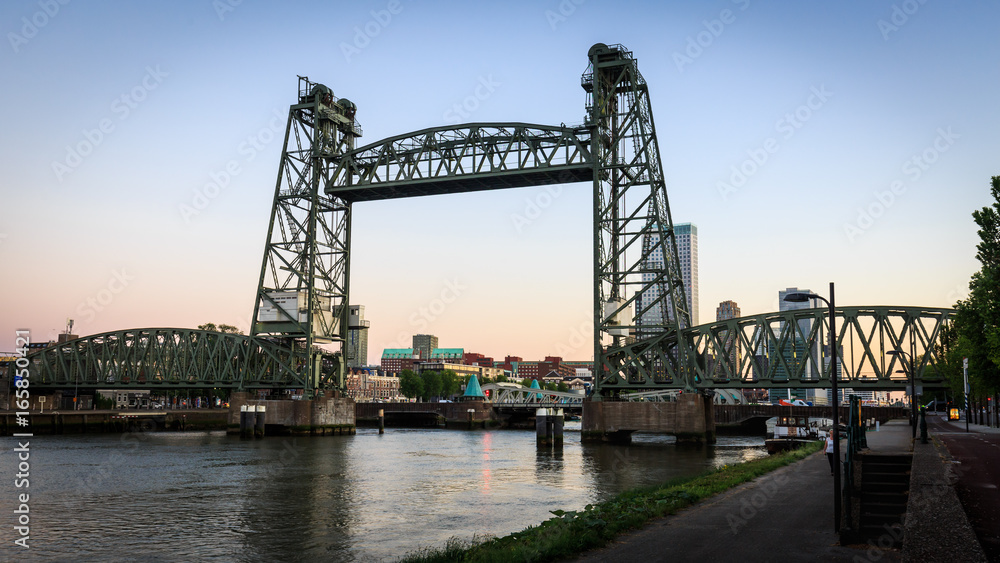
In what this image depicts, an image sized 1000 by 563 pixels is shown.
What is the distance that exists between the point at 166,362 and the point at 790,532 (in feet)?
283

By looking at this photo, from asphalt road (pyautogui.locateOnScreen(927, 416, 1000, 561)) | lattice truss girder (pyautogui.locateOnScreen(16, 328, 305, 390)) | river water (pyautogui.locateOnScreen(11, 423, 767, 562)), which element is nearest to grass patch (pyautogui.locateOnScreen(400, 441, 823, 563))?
river water (pyautogui.locateOnScreen(11, 423, 767, 562))

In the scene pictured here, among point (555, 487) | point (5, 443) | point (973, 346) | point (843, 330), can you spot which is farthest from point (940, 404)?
point (5, 443)

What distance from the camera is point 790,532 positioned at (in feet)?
49.3

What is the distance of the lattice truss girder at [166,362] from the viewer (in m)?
80.2

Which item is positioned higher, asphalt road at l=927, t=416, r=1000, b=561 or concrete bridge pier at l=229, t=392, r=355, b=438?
asphalt road at l=927, t=416, r=1000, b=561

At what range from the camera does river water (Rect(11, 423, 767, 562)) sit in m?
21.5

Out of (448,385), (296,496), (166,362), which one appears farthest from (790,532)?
(448,385)

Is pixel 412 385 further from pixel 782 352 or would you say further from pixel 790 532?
pixel 790 532

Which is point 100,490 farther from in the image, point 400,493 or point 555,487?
point 555,487

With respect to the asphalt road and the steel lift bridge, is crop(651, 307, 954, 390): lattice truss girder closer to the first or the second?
the steel lift bridge

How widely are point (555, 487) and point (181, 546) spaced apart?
17.7 metres

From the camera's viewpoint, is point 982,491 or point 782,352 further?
point 782,352

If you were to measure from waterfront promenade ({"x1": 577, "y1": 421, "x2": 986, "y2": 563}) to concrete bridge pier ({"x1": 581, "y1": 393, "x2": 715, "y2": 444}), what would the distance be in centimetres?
4293

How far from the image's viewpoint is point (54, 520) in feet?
84.4
